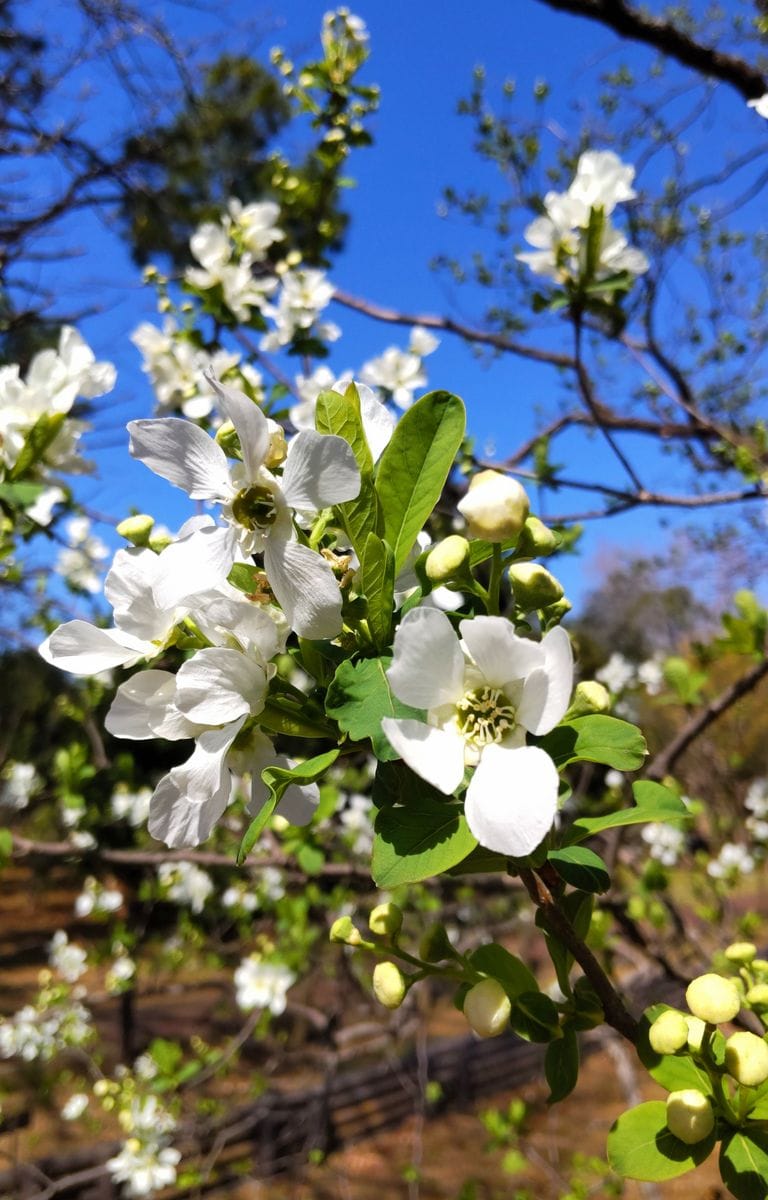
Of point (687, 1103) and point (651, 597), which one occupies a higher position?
point (651, 597)

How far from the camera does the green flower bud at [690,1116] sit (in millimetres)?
592

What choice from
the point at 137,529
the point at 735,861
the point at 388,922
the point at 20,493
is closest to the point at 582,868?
the point at 388,922

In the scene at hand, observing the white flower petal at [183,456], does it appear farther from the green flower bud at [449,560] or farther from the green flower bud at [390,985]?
the green flower bud at [390,985]

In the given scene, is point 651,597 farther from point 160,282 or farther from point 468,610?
point 468,610

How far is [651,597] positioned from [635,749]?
881 cm

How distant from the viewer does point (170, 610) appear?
61cm

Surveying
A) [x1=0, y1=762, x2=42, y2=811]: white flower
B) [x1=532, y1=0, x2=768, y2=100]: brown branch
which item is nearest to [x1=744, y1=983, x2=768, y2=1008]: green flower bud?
[x1=532, y1=0, x2=768, y2=100]: brown branch

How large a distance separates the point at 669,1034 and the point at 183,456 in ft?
2.02

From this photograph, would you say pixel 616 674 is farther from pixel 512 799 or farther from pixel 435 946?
pixel 512 799

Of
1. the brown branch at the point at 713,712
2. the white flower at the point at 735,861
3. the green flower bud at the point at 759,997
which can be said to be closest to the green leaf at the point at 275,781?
the green flower bud at the point at 759,997

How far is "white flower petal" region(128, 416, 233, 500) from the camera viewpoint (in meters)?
0.60

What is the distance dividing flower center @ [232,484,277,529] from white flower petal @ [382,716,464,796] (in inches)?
7.8

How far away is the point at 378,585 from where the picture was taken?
602mm

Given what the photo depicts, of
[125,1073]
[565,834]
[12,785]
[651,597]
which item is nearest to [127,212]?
[12,785]
